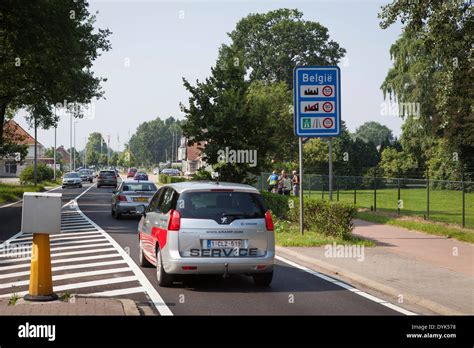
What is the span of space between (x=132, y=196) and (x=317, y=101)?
9.11m

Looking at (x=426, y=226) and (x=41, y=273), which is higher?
(x=41, y=273)

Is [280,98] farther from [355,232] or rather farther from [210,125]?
[355,232]

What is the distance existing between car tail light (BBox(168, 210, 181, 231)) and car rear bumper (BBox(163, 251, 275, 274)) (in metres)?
0.46

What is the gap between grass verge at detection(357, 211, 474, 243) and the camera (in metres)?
18.3

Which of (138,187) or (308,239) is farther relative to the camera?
(138,187)

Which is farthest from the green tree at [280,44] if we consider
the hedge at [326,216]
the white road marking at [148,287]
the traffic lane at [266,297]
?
the traffic lane at [266,297]

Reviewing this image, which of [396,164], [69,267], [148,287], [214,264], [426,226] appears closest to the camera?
[214,264]

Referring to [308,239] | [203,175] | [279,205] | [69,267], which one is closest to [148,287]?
[69,267]

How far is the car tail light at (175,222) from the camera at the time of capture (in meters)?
9.72

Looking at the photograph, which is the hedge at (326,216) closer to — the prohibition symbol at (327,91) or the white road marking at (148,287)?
the prohibition symbol at (327,91)

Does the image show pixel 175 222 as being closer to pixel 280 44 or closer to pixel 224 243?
pixel 224 243

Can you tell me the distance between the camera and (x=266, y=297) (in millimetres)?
9391

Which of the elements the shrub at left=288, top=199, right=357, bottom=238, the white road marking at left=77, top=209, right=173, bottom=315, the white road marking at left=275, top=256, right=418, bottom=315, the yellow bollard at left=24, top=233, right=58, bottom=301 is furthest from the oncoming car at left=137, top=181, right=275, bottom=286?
the shrub at left=288, top=199, right=357, bottom=238

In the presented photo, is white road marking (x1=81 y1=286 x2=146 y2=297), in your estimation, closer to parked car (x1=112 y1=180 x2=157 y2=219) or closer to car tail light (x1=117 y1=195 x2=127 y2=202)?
parked car (x1=112 y1=180 x2=157 y2=219)
